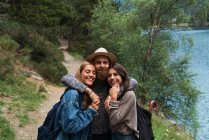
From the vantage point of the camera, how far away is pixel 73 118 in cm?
387

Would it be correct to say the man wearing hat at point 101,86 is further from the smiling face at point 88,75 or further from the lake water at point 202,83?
the lake water at point 202,83

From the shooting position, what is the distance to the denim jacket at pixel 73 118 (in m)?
3.88

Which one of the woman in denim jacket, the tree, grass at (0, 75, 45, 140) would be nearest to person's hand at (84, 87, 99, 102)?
the woman in denim jacket

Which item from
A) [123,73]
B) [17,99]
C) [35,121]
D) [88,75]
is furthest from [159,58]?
[88,75]

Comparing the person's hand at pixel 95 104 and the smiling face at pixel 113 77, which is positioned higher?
the smiling face at pixel 113 77

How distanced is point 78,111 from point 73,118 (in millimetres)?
87

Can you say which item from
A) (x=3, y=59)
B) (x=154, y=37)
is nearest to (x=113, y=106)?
(x=3, y=59)

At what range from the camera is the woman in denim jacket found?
388 centimetres

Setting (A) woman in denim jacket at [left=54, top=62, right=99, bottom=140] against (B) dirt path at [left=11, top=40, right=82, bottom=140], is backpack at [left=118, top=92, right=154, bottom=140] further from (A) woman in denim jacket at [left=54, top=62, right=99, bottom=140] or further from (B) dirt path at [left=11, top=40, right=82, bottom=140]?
(B) dirt path at [left=11, top=40, right=82, bottom=140]

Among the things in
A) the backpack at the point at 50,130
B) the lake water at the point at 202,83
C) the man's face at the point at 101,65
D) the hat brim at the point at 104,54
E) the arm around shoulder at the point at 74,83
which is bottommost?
the lake water at the point at 202,83

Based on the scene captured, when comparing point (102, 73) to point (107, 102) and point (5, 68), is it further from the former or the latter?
point (5, 68)

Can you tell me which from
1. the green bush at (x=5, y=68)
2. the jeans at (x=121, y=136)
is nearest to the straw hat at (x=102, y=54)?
the jeans at (x=121, y=136)

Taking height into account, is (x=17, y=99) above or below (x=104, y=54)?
below

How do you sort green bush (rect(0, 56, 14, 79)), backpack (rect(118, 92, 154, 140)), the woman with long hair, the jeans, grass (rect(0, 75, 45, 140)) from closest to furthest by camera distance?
the woman with long hair, the jeans, backpack (rect(118, 92, 154, 140)), grass (rect(0, 75, 45, 140)), green bush (rect(0, 56, 14, 79))
